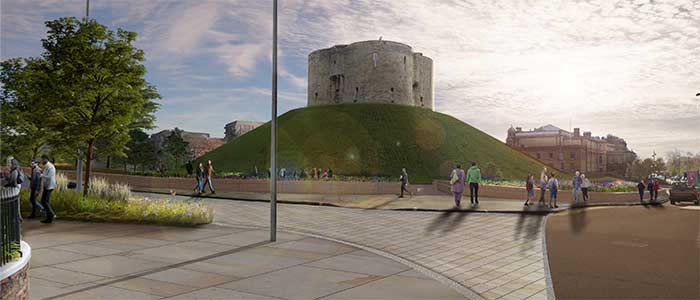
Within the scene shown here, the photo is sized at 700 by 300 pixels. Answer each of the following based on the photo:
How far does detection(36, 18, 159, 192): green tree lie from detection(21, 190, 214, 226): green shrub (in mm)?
1908

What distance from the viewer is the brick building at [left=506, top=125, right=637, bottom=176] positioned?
105500 mm

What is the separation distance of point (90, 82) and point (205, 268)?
1302 centimetres

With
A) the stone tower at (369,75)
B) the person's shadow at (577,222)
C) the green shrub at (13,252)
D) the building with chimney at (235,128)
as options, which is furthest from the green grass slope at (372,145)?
the building with chimney at (235,128)

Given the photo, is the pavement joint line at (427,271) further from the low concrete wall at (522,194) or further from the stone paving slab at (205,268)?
the low concrete wall at (522,194)

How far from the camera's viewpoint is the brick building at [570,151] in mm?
105500

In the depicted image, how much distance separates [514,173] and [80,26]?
55042 mm

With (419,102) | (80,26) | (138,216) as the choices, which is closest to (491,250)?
(138,216)

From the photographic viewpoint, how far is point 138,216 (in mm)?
15078

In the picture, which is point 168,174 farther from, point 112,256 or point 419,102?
point 419,102

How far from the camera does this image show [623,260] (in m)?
10.1

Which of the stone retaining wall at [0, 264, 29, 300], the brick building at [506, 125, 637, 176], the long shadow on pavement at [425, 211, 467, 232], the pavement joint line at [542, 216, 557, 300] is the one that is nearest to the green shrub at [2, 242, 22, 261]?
the stone retaining wall at [0, 264, 29, 300]

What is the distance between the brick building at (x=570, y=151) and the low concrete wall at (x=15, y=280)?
102 m

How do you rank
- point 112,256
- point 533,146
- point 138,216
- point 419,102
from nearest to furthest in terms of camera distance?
point 112,256 → point 138,216 → point 419,102 → point 533,146

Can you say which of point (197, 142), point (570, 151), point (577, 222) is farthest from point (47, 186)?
point (570, 151)
